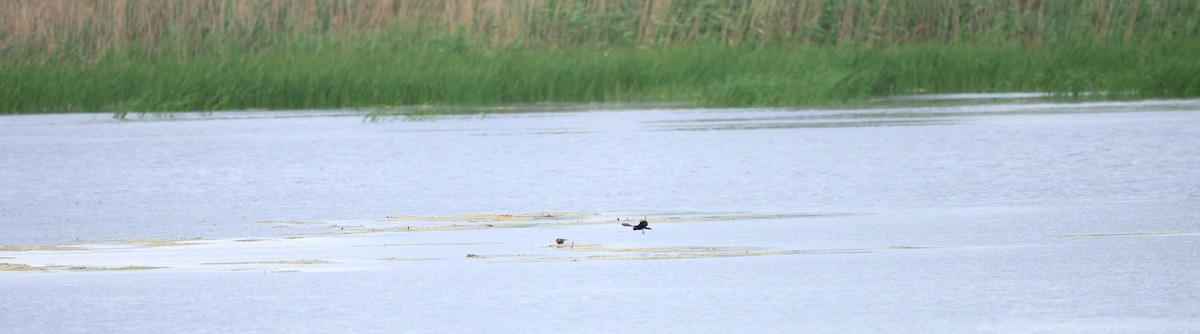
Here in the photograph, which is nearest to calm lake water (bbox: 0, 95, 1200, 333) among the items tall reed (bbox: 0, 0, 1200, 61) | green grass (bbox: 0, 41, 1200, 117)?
green grass (bbox: 0, 41, 1200, 117)

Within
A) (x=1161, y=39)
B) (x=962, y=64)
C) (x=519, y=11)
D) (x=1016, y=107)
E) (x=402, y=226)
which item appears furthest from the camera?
(x=519, y=11)

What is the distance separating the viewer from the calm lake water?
5441 mm

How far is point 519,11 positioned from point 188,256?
16.8 metres

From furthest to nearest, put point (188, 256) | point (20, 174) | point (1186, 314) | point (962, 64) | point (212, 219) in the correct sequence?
point (962, 64), point (20, 174), point (212, 219), point (188, 256), point (1186, 314)

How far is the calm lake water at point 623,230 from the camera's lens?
17.9 ft

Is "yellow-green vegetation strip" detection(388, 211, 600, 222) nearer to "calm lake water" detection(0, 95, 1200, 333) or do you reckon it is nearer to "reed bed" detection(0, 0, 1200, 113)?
"calm lake water" detection(0, 95, 1200, 333)

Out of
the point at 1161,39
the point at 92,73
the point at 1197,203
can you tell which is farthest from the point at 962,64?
→ the point at 1197,203

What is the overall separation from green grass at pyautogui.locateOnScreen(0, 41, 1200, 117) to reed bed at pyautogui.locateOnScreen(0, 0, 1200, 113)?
0.02m

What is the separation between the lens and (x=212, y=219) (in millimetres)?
8672

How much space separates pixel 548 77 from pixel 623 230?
12534 millimetres

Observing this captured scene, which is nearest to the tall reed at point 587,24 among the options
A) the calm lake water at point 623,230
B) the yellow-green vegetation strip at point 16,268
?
the calm lake water at point 623,230

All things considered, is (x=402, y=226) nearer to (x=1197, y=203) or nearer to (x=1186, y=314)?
(x=1197, y=203)

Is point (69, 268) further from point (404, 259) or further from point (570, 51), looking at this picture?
point (570, 51)

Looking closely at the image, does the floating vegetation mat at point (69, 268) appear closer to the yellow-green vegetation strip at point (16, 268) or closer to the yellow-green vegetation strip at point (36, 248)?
the yellow-green vegetation strip at point (16, 268)
